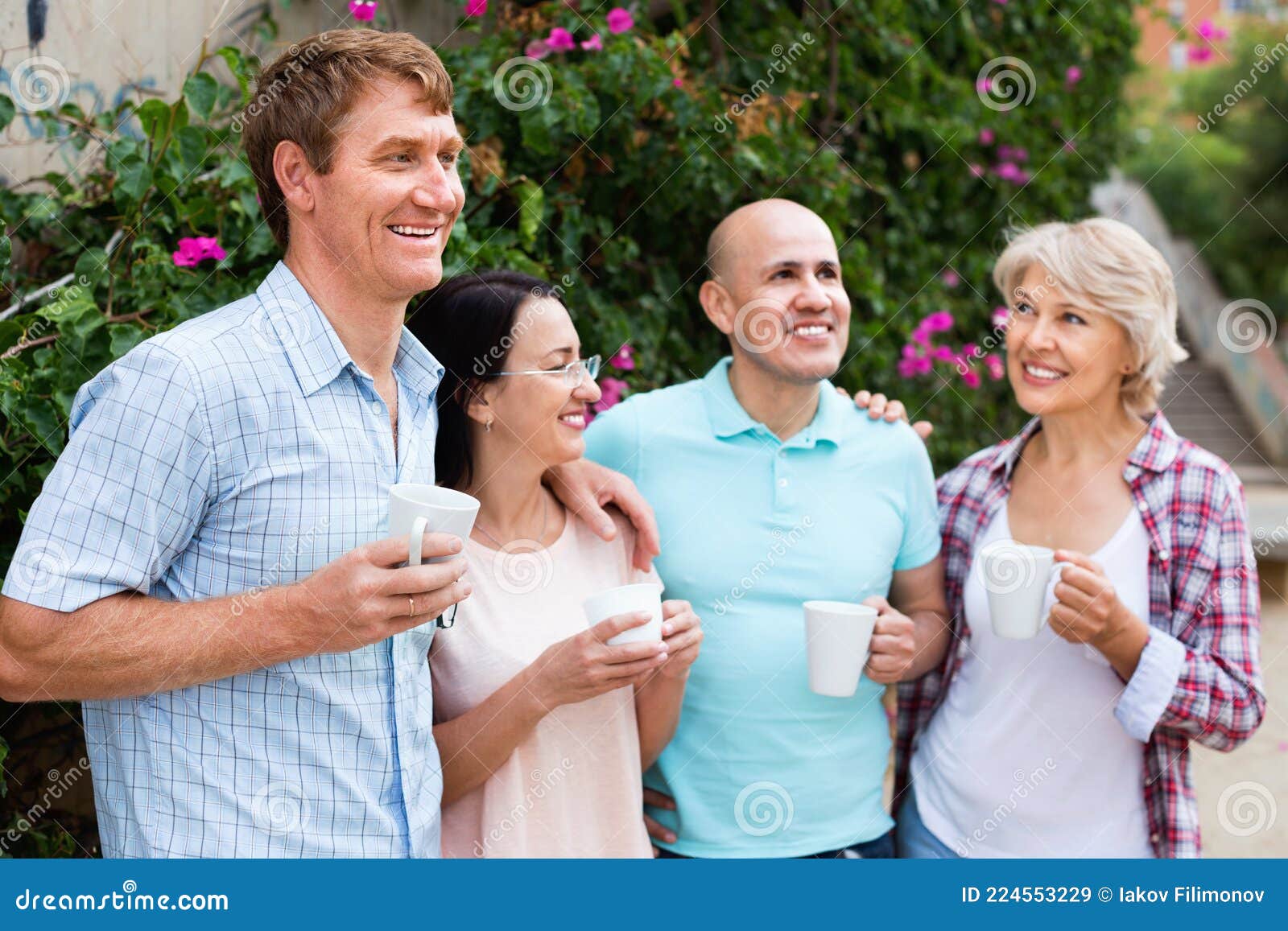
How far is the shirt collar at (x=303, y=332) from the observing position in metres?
1.81

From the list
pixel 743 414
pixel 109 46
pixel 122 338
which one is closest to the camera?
pixel 122 338

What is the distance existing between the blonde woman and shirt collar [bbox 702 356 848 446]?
15.6 inches

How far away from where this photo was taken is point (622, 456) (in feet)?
8.57

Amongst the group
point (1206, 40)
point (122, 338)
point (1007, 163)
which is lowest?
point (122, 338)

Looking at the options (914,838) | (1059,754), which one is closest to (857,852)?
(914,838)

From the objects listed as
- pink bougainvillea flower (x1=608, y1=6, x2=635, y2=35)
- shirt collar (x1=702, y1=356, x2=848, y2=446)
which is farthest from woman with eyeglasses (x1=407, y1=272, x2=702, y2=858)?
pink bougainvillea flower (x1=608, y1=6, x2=635, y2=35)

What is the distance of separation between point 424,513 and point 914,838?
152 centimetres

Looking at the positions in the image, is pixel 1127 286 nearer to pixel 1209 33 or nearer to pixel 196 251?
pixel 196 251

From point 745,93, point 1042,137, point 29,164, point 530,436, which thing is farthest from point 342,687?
point 1042,137

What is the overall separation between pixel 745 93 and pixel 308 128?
2.38 m

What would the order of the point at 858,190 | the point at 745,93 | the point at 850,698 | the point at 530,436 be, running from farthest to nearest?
the point at 858,190
the point at 745,93
the point at 850,698
the point at 530,436

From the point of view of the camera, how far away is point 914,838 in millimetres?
2660
